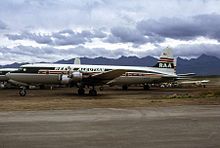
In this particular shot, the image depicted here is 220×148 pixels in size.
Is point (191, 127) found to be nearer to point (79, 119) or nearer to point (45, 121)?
point (79, 119)

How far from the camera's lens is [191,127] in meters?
12.1

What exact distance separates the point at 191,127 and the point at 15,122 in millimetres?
6111

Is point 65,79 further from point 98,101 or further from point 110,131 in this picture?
point 110,131

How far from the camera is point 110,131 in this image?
11.2 metres

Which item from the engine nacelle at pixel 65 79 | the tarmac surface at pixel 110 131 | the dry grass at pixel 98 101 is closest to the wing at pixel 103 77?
the engine nacelle at pixel 65 79

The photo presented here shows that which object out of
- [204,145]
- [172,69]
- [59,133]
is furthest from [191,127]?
[172,69]

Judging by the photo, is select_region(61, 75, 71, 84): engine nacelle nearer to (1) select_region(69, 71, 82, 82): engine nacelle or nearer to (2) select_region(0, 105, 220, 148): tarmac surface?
(1) select_region(69, 71, 82, 82): engine nacelle

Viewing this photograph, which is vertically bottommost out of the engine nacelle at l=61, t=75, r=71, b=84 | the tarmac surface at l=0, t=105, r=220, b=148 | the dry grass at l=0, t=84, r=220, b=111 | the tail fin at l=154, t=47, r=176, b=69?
the tarmac surface at l=0, t=105, r=220, b=148

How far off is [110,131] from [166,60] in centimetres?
3784

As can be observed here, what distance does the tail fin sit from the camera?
157 ft

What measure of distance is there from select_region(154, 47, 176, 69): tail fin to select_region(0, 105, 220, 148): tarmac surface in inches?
1277

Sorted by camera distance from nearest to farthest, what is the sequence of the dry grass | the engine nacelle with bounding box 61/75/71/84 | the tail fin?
the dry grass < the engine nacelle with bounding box 61/75/71/84 < the tail fin

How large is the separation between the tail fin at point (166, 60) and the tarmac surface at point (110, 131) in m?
32.4

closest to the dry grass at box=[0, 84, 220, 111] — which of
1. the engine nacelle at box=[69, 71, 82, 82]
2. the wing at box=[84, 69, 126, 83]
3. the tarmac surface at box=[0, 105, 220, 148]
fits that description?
the engine nacelle at box=[69, 71, 82, 82]
